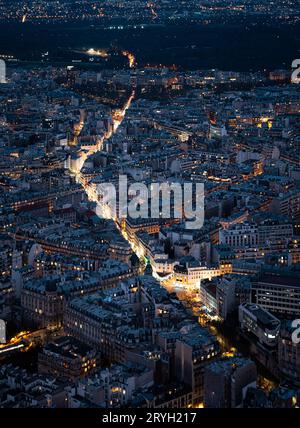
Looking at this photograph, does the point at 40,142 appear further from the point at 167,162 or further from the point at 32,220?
the point at 32,220

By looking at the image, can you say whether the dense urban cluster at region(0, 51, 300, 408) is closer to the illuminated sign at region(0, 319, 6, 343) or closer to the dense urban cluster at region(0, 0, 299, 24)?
the illuminated sign at region(0, 319, 6, 343)

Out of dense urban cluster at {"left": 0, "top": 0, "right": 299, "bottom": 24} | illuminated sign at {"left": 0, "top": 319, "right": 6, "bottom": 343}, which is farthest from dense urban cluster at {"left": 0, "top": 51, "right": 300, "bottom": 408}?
dense urban cluster at {"left": 0, "top": 0, "right": 299, "bottom": 24}

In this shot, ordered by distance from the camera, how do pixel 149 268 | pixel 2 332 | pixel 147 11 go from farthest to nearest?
pixel 147 11 < pixel 149 268 < pixel 2 332

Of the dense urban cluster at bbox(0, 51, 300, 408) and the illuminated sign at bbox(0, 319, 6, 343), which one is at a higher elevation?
the dense urban cluster at bbox(0, 51, 300, 408)

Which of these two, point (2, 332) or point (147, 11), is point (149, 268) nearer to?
point (2, 332)

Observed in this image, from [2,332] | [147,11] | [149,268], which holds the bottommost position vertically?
[2,332]

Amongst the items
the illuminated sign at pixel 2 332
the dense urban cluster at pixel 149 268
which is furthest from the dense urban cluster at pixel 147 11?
the illuminated sign at pixel 2 332

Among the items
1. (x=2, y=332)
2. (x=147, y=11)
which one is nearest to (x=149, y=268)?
(x=2, y=332)

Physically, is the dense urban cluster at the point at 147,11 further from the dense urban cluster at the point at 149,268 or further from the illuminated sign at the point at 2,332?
the illuminated sign at the point at 2,332
